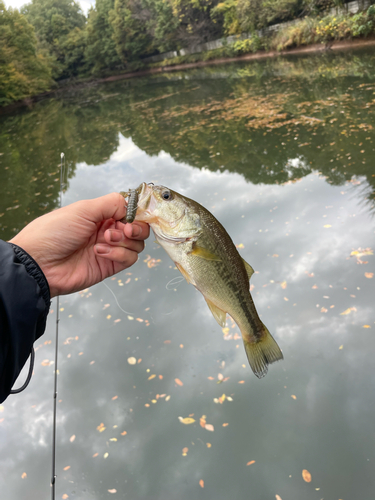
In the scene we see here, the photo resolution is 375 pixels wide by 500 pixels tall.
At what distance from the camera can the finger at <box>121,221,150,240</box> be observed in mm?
2309

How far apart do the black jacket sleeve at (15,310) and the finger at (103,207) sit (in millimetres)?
527

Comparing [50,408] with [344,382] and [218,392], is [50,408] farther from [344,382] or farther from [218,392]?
[344,382]

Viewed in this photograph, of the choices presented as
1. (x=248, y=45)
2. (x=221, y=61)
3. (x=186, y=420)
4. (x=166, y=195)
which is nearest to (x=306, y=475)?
(x=186, y=420)

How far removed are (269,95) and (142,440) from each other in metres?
16.3

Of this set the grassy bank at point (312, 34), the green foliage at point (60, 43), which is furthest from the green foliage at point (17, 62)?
the grassy bank at point (312, 34)

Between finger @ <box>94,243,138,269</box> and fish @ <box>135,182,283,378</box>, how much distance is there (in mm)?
564

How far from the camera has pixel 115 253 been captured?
2.47 m

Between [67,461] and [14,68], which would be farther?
[14,68]

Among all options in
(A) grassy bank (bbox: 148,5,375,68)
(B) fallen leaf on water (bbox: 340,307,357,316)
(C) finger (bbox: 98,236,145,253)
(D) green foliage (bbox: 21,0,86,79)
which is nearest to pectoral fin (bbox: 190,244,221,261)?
(C) finger (bbox: 98,236,145,253)

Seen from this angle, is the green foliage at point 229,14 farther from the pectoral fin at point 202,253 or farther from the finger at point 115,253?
the pectoral fin at point 202,253

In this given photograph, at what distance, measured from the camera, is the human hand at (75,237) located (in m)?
2.34

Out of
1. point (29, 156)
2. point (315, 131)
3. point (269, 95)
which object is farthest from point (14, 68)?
point (315, 131)

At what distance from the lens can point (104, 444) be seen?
385cm

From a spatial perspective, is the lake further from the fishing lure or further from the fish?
the fishing lure
